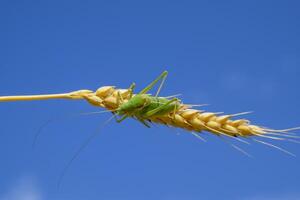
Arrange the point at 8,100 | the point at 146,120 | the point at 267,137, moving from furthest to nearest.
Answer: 1. the point at 146,120
2. the point at 267,137
3. the point at 8,100

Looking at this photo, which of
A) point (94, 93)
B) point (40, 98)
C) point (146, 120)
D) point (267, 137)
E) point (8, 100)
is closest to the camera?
point (8, 100)

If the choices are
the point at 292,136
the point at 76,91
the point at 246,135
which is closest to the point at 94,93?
the point at 76,91

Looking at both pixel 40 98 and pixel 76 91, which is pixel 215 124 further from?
pixel 40 98
